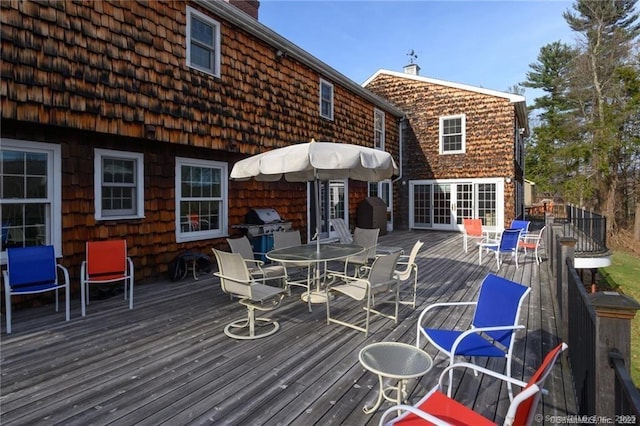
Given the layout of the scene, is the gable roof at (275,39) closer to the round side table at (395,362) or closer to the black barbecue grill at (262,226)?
the black barbecue grill at (262,226)

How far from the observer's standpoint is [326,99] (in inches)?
415

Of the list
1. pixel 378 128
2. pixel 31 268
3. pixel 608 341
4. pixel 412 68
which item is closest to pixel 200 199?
pixel 31 268

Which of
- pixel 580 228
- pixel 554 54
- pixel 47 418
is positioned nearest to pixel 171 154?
pixel 47 418

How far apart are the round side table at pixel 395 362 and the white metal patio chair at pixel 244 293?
5.26ft

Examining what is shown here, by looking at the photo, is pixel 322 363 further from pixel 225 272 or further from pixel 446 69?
pixel 446 69

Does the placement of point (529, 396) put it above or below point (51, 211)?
below

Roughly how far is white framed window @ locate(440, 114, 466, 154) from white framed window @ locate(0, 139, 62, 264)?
1340 cm

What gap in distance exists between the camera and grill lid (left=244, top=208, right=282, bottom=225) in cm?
796

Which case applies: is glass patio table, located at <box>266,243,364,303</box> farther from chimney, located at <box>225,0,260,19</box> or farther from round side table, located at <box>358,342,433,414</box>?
chimney, located at <box>225,0,260,19</box>

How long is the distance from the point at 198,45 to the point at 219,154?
2.18 metres

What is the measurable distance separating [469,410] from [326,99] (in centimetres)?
991

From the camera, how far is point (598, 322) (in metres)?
1.74

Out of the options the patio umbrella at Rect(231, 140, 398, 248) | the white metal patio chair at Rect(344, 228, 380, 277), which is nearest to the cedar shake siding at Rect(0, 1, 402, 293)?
the patio umbrella at Rect(231, 140, 398, 248)

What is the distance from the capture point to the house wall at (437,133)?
13.3m
